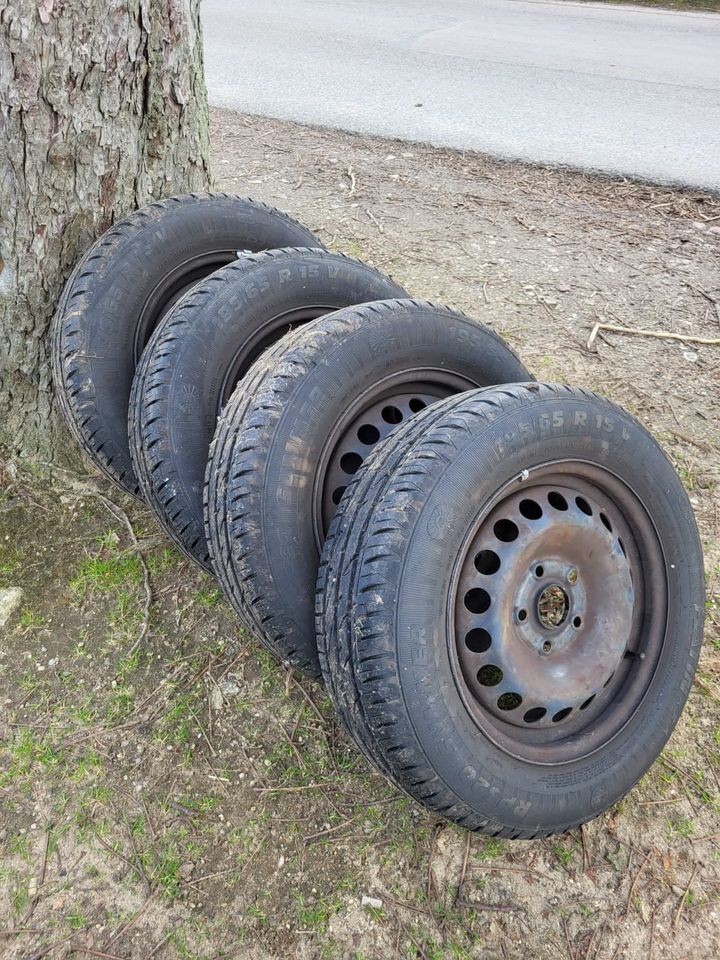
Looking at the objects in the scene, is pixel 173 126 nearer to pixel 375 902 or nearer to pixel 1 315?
pixel 1 315

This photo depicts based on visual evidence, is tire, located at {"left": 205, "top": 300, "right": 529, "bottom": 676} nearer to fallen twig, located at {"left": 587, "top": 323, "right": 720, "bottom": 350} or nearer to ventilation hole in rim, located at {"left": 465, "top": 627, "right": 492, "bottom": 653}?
ventilation hole in rim, located at {"left": 465, "top": 627, "right": 492, "bottom": 653}

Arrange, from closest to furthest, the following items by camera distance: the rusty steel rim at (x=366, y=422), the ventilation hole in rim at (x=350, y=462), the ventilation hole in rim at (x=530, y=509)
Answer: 1. the ventilation hole in rim at (x=530, y=509)
2. the rusty steel rim at (x=366, y=422)
3. the ventilation hole in rim at (x=350, y=462)

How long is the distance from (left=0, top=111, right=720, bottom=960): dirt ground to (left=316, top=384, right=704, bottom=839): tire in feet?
0.86

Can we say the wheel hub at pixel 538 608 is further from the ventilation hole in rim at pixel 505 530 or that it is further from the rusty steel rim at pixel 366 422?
the rusty steel rim at pixel 366 422

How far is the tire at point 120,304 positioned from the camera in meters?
3.18

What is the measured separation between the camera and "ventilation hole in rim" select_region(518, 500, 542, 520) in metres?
2.50

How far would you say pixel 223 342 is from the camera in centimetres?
297

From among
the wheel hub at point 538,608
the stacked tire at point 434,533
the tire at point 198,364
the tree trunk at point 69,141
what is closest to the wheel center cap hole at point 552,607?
the stacked tire at point 434,533

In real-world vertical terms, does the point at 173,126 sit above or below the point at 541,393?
above

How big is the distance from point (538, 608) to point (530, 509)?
1.08ft

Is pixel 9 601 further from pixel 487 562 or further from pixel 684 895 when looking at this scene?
pixel 684 895

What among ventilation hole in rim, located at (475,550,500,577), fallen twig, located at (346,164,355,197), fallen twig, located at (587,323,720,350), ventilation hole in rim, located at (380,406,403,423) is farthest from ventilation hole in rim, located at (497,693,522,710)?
fallen twig, located at (346,164,355,197)

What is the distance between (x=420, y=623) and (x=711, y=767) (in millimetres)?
1354

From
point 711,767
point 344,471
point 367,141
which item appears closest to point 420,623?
point 344,471
